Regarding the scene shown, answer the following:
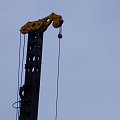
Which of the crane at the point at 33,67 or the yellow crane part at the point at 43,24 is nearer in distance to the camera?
the crane at the point at 33,67

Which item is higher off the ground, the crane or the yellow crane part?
the yellow crane part

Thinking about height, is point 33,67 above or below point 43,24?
below

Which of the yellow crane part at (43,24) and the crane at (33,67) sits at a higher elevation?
the yellow crane part at (43,24)

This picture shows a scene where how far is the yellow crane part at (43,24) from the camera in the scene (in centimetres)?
1266

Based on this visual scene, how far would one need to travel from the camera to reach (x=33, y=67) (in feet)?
40.1

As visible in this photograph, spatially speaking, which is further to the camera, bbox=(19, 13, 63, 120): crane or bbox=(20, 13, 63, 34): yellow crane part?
bbox=(20, 13, 63, 34): yellow crane part

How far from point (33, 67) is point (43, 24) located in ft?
5.10

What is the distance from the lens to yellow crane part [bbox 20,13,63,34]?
41.5 feet

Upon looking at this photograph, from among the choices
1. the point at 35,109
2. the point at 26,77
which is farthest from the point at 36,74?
the point at 35,109

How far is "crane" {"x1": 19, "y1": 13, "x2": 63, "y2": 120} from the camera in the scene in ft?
38.2

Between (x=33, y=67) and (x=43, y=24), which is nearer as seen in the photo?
(x=33, y=67)

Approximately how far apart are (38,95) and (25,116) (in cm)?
78

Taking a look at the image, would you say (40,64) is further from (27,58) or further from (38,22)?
(38,22)

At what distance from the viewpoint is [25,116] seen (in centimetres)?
1159
